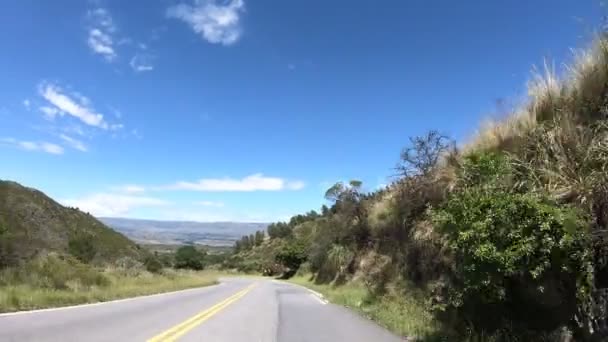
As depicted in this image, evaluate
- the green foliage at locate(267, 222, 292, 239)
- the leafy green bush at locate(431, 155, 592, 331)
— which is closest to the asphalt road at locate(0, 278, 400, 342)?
the leafy green bush at locate(431, 155, 592, 331)

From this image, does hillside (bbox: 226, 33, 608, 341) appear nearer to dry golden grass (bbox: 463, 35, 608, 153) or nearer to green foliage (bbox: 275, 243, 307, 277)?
dry golden grass (bbox: 463, 35, 608, 153)

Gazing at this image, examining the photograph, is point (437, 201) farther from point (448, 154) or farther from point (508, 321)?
point (508, 321)

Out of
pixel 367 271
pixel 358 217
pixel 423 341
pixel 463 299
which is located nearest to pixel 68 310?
pixel 423 341

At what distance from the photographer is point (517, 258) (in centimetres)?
816

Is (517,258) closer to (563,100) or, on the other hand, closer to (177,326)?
(563,100)

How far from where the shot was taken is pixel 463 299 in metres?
9.87

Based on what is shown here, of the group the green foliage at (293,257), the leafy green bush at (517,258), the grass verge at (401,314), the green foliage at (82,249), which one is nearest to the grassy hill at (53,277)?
the green foliage at (82,249)

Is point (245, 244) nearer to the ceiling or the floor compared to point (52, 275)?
nearer to the ceiling

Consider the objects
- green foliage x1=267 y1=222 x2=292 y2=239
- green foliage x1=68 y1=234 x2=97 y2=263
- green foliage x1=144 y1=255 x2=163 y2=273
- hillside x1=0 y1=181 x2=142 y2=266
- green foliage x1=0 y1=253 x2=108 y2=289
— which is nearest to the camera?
green foliage x1=0 y1=253 x2=108 y2=289

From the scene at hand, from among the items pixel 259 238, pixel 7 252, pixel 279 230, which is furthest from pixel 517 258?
pixel 259 238

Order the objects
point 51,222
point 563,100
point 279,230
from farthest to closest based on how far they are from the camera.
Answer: point 279,230
point 51,222
point 563,100

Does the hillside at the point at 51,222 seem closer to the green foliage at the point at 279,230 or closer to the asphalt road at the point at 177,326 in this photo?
the asphalt road at the point at 177,326

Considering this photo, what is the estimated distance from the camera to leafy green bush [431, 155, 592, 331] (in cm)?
796

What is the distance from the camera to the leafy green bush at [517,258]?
7.96 meters
